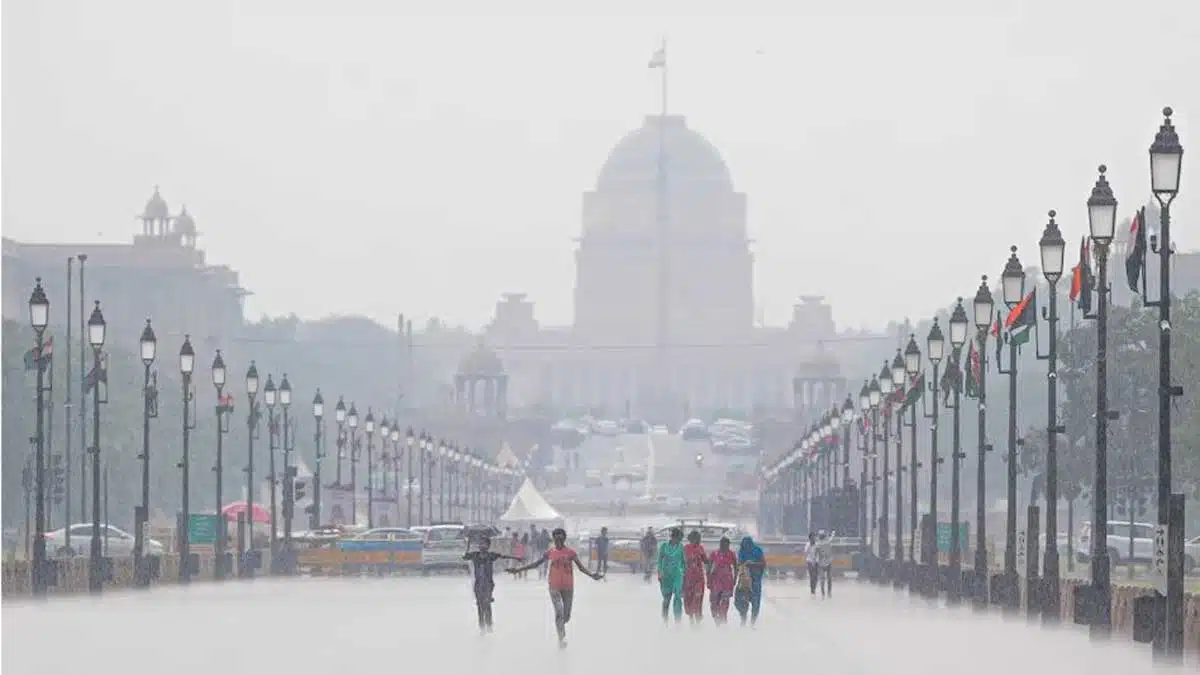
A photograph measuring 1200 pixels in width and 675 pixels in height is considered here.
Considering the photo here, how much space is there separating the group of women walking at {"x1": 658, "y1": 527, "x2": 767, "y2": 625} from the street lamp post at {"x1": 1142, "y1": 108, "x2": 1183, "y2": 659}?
11502 mm

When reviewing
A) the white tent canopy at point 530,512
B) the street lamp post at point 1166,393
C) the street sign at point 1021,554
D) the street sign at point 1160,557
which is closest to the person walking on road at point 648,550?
the street sign at point 1021,554

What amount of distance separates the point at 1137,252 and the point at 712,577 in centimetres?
902

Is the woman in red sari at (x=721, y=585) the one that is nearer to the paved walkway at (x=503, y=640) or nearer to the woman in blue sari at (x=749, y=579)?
the woman in blue sari at (x=749, y=579)

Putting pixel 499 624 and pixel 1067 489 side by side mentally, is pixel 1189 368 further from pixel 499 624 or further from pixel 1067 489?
pixel 499 624

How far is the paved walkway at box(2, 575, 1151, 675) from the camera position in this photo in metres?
36.5

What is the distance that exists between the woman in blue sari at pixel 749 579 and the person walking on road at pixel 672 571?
0.86 m

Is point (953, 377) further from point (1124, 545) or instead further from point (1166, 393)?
point (1166, 393)

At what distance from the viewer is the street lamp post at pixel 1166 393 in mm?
37031

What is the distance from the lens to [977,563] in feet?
197

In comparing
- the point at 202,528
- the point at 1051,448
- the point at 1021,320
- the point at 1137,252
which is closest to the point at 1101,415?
the point at 1137,252

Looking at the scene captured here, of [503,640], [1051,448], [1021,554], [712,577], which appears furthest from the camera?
[1021,554]

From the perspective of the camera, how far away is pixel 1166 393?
3922cm

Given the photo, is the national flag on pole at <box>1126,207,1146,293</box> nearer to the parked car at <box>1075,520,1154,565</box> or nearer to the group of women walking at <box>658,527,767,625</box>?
the group of women walking at <box>658,527,767,625</box>

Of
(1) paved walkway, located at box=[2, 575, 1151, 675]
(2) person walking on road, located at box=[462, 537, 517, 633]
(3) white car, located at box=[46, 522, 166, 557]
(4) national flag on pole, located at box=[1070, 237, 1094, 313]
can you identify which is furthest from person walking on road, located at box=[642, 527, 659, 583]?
(2) person walking on road, located at box=[462, 537, 517, 633]
